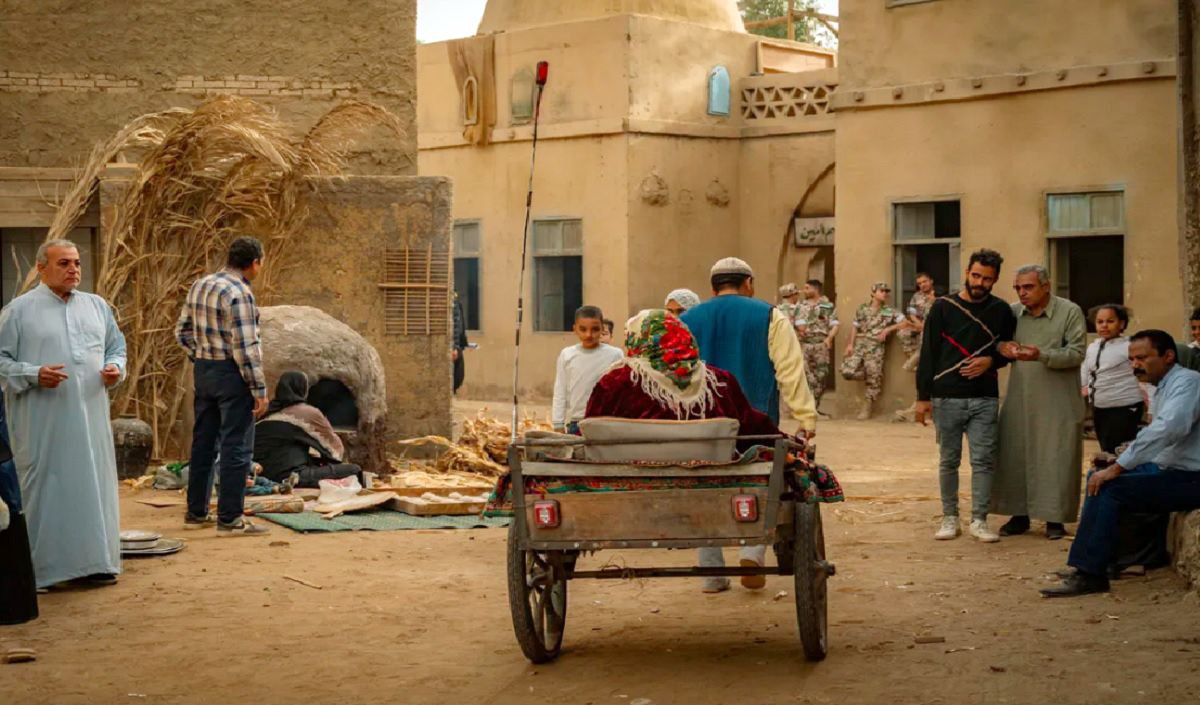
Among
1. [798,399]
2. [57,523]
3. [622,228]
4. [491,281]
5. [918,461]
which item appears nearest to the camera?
[798,399]

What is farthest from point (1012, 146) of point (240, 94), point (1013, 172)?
point (240, 94)

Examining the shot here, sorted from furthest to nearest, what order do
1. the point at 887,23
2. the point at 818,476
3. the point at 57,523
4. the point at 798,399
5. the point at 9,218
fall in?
the point at 887,23
the point at 9,218
the point at 57,523
the point at 798,399
the point at 818,476

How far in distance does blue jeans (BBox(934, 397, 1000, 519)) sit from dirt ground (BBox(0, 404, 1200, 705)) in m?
0.32

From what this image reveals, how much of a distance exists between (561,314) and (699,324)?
16.1 meters

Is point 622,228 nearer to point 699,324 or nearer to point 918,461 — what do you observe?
point 918,461

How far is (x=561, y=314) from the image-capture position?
80.4 feet

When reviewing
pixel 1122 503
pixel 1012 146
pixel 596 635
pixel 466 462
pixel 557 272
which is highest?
pixel 1012 146

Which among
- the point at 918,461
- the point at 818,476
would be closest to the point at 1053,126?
the point at 918,461

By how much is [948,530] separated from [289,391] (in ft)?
16.0

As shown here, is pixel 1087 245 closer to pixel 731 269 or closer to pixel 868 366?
pixel 868 366

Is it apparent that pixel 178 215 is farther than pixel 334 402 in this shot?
Yes

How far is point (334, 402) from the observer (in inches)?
541

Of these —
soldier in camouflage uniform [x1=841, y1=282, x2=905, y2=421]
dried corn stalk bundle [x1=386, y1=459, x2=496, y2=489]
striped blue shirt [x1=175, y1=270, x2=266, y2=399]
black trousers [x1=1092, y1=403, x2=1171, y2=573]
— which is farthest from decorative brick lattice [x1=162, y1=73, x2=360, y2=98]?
black trousers [x1=1092, y1=403, x2=1171, y2=573]

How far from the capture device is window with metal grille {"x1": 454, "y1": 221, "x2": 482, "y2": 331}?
25.5 meters
